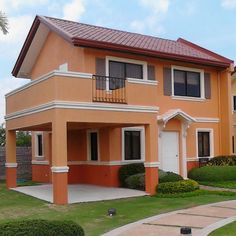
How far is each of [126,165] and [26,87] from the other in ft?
17.8

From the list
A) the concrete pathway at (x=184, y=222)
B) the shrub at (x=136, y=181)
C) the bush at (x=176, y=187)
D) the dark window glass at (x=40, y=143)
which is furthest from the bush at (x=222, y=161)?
the dark window glass at (x=40, y=143)

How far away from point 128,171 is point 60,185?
498 centimetres

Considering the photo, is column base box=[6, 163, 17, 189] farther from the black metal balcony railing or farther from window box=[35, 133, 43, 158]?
the black metal balcony railing

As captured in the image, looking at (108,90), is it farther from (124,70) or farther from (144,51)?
(144,51)

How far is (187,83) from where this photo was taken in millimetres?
21500

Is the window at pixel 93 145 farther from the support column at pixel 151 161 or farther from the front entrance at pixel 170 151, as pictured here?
the support column at pixel 151 161

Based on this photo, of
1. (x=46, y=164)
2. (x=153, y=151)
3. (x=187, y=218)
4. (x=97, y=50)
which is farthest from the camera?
(x=46, y=164)

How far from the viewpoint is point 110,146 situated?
61.7ft

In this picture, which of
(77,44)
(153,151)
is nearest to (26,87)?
(77,44)

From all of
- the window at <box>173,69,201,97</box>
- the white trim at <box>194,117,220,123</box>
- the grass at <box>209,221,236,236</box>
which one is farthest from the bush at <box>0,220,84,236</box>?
the white trim at <box>194,117,220,123</box>

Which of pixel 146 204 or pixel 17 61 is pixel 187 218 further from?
pixel 17 61

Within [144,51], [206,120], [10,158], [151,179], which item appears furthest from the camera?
[206,120]

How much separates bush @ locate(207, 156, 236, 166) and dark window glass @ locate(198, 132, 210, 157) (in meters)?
0.68

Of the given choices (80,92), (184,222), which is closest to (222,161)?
(80,92)
